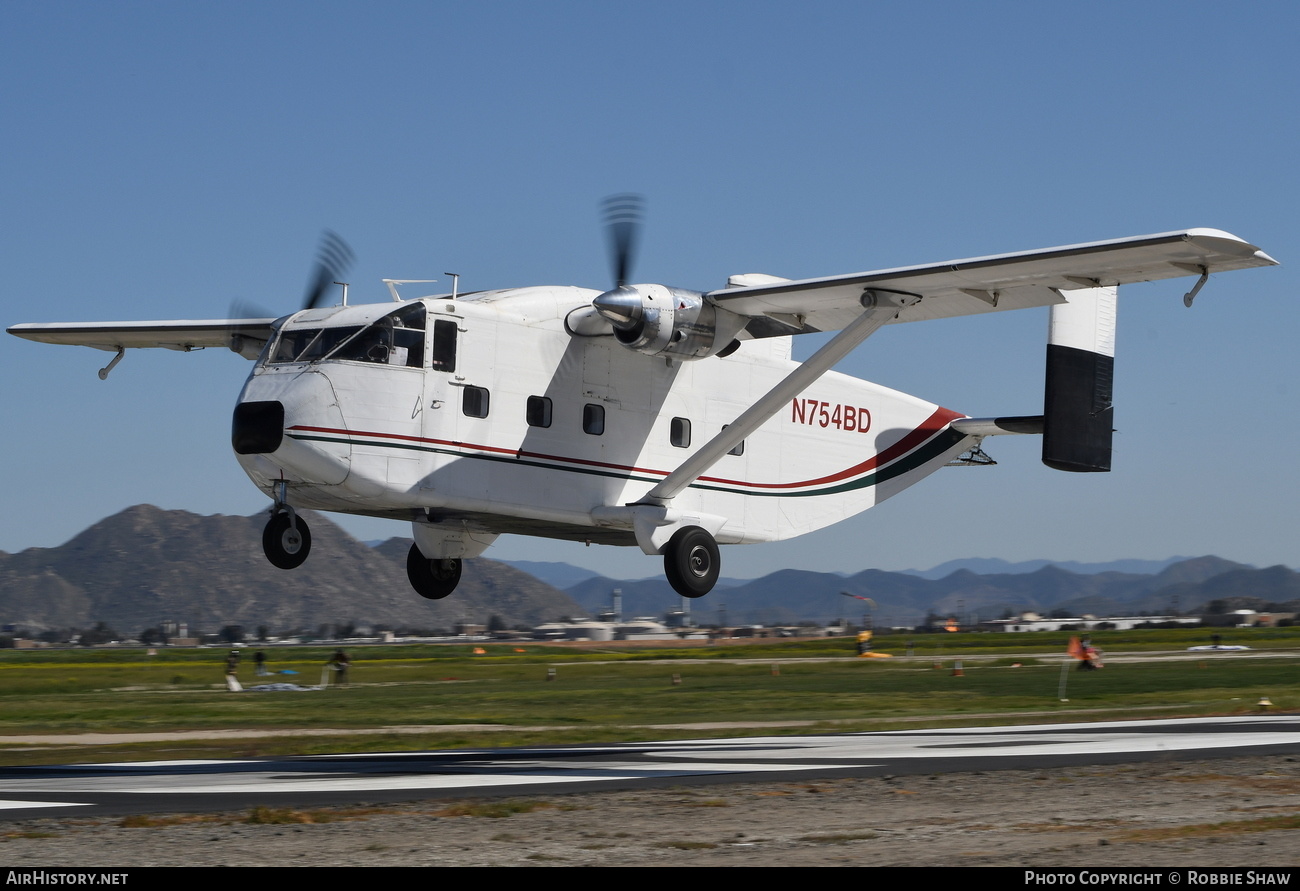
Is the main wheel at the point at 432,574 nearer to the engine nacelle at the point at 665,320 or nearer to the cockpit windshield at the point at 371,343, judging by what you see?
the cockpit windshield at the point at 371,343

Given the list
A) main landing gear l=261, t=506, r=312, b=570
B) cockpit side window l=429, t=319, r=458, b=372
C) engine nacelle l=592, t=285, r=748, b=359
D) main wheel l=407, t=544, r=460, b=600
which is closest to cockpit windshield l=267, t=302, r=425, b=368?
cockpit side window l=429, t=319, r=458, b=372

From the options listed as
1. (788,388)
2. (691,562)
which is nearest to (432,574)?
(691,562)

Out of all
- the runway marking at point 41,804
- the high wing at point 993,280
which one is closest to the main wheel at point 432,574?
the high wing at point 993,280

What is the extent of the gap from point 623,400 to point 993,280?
19.8ft

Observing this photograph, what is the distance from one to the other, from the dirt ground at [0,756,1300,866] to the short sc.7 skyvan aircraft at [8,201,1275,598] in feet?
24.0

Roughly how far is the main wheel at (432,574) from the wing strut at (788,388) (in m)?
3.57

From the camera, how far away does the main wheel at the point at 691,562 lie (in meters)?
22.9

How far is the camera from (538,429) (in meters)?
21.8

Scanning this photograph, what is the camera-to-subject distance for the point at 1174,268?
19297 millimetres

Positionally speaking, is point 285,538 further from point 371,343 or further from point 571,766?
point 571,766
